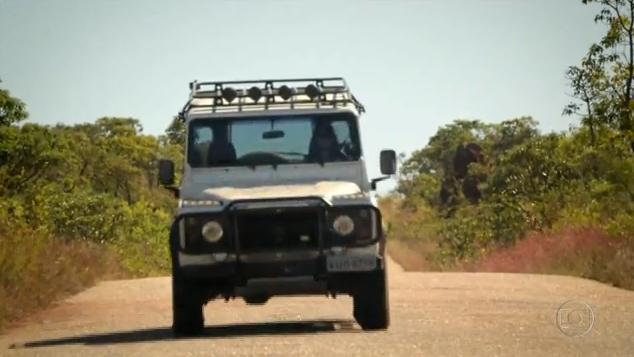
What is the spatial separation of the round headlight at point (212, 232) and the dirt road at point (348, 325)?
105 cm

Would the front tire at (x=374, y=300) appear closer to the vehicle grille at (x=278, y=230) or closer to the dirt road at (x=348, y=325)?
the dirt road at (x=348, y=325)

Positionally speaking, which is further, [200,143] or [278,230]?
[200,143]

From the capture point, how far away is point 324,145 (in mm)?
17141

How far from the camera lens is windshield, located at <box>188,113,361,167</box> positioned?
56.0 feet

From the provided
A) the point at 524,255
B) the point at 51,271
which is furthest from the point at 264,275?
the point at 524,255

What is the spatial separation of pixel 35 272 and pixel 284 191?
344 inches

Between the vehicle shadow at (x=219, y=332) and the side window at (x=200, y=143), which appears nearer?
the vehicle shadow at (x=219, y=332)

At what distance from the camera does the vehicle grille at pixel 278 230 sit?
1552 cm

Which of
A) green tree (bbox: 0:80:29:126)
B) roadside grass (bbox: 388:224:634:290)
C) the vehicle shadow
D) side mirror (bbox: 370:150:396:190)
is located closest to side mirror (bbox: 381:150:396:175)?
side mirror (bbox: 370:150:396:190)

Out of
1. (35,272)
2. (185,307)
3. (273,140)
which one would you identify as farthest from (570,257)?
(185,307)

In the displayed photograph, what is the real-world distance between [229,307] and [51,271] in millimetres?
5120

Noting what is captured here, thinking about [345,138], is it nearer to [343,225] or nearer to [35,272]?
[343,225]

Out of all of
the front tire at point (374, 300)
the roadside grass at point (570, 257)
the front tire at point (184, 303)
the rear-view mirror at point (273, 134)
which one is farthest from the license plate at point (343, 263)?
the roadside grass at point (570, 257)

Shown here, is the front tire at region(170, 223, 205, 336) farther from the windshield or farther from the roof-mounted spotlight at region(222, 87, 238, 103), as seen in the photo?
the roof-mounted spotlight at region(222, 87, 238, 103)
